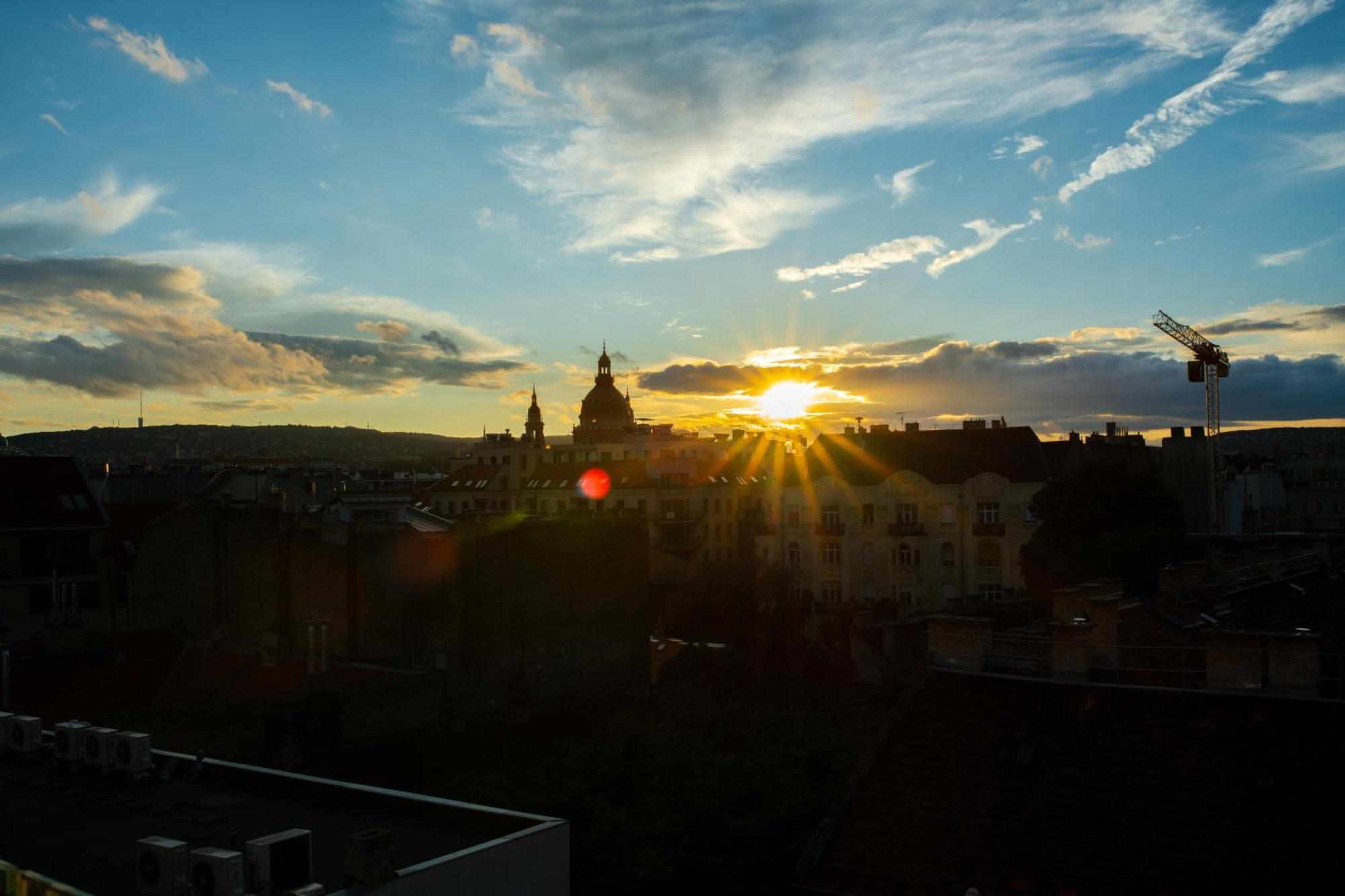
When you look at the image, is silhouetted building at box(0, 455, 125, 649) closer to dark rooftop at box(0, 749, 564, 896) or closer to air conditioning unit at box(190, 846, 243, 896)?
dark rooftop at box(0, 749, 564, 896)

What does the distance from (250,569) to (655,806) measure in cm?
2216

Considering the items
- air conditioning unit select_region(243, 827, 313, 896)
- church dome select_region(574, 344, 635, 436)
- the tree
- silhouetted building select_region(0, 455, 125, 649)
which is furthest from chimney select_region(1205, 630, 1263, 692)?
church dome select_region(574, 344, 635, 436)

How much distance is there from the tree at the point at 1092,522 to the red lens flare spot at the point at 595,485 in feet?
139

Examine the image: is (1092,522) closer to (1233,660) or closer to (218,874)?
(1233,660)

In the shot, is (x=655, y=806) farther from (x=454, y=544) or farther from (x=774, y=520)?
(x=774, y=520)

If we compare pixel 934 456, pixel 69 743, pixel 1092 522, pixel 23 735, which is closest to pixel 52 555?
pixel 23 735

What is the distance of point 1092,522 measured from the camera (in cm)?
5281

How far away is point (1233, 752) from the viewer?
1437 centimetres

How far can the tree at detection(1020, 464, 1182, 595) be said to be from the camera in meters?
46.6

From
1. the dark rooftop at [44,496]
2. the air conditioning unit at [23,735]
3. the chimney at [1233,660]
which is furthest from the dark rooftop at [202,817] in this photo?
the dark rooftop at [44,496]

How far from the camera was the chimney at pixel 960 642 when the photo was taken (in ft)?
56.6

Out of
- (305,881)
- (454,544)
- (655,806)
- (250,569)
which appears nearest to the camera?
(305,881)

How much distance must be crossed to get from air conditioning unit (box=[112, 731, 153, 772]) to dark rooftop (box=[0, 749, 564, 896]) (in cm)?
24

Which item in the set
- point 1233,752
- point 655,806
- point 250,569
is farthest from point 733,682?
point 1233,752
